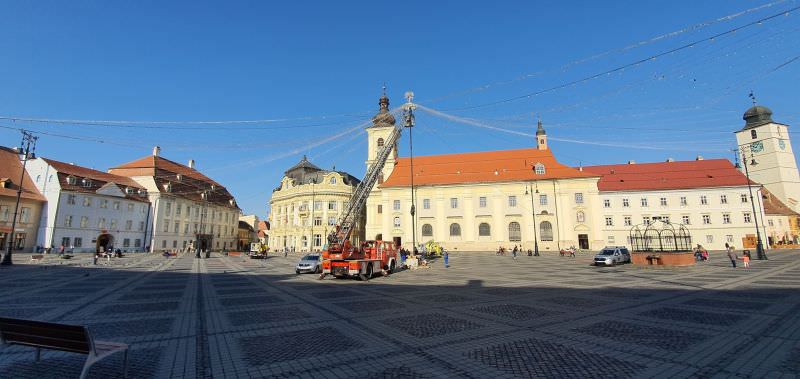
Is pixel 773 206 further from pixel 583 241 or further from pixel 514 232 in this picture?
pixel 514 232

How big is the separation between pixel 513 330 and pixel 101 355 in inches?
303

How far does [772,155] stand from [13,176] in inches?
4863

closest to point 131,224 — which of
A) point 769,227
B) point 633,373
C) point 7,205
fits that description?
point 7,205

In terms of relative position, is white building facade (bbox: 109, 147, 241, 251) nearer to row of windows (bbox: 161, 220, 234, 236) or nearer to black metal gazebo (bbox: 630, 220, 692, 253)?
row of windows (bbox: 161, 220, 234, 236)

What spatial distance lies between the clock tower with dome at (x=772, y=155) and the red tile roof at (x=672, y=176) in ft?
55.4

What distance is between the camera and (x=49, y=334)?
5.10 meters

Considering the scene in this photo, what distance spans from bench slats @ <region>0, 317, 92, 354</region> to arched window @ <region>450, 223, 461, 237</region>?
55.9m

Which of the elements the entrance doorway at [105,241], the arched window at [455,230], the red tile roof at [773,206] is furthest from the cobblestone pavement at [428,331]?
the red tile roof at [773,206]

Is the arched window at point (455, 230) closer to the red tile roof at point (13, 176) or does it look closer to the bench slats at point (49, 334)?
the bench slats at point (49, 334)

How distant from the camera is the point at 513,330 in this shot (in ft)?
27.9

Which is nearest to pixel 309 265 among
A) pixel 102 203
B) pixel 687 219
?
pixel 102 203

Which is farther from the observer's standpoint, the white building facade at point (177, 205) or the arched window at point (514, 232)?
the white building facade at point (177, 205)

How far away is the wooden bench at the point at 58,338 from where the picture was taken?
4902mm

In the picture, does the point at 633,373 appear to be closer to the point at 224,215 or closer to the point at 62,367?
the point at 62,367
